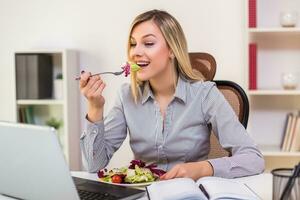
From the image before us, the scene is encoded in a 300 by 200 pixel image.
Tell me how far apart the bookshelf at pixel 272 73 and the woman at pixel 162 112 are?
1.21m

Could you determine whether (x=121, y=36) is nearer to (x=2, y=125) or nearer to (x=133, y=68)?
(x=133, y=68)

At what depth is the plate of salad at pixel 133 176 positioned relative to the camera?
1264mm

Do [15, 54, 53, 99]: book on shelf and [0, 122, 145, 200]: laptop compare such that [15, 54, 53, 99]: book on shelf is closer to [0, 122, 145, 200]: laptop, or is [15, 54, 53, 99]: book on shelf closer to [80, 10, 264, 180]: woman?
[80, 10, 264, 180]: woman

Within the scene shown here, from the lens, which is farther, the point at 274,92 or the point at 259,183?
the point at 274,92

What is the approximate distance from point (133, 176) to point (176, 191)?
323mm

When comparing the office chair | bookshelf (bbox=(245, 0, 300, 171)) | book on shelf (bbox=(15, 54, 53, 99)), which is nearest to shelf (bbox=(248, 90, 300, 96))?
bookshelf (bbox=(245, 0, 300, 171))

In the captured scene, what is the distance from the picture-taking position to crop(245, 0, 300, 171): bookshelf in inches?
111

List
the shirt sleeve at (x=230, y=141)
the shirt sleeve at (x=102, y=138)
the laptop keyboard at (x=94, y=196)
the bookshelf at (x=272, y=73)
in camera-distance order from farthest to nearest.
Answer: the bookshelf at (x=272, y=73) < the shirt sleeve at (x=102, y=138) < the shirt sleeve at (x=230, y=141) < the laptop keyboard at (x=94, y=196)

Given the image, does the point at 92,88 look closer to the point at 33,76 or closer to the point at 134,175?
the point at 134,175

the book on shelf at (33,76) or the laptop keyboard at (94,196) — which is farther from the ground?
the book on shelf at (33,76)

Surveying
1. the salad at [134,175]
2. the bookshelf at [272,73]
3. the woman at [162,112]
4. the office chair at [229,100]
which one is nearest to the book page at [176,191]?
the salad at [134,175]

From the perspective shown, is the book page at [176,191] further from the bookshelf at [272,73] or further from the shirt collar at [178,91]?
the bookshelf at [272,73]

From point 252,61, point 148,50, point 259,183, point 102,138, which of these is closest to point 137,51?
point 148,50

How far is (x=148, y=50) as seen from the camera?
1547 millimetres
